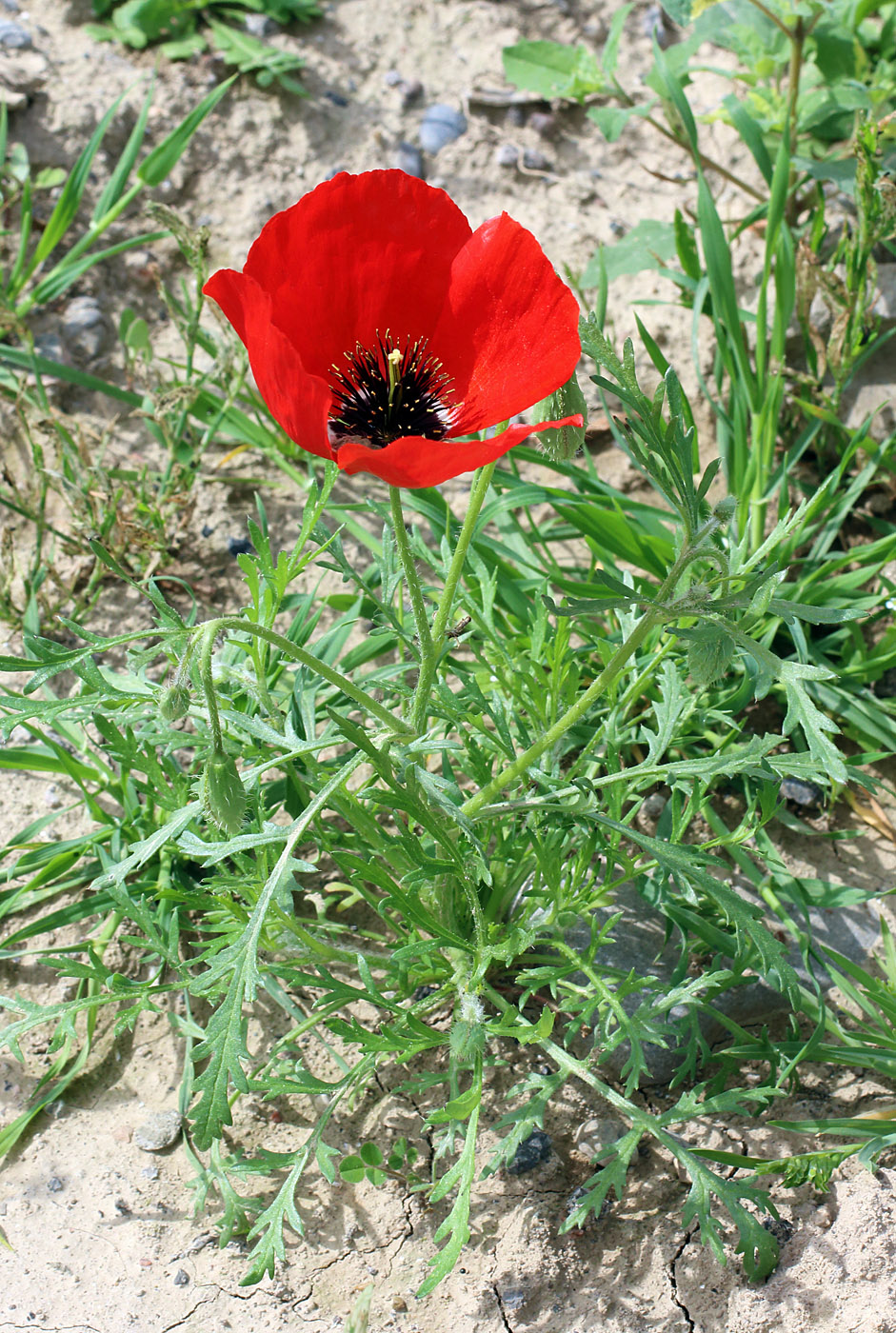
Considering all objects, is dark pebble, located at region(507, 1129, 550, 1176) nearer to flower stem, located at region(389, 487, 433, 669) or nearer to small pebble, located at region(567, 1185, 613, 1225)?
small pebble, located at region(567, 1185, 613, 1225)

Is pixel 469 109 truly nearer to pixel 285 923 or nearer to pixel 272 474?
pixel 272 474

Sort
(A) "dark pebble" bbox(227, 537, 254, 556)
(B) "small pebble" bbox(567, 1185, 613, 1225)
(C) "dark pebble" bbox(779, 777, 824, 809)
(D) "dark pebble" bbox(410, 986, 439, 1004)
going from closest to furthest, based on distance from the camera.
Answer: (B) "small pebble" bbox(567, 1185, 613, 1225), (D) "dark pebble" bbox(410, 986, 439, 1004), (C) "dark pebble" bbox(779, 777, 824, 809), (A) "dark pebble" bbox(227, 537, 254, 556)

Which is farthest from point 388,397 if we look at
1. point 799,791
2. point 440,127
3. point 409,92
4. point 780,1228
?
point 409,92

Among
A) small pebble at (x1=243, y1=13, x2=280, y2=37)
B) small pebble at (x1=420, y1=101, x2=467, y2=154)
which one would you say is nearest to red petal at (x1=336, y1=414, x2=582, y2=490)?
small pebble at (x1=420, y1=101, x2=467, y2=154)

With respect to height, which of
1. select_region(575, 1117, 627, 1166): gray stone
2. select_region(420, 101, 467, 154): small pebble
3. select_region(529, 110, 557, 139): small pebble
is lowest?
select_region(575, 1117, 627, 1166): gray stone

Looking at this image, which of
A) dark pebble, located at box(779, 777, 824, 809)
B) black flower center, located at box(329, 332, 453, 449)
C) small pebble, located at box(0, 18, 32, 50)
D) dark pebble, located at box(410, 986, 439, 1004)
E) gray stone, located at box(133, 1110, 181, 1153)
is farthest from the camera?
small pebble, located at box(0, 18, 32, 50)

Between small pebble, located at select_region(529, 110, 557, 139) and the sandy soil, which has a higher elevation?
small pebble, located at select_region(529, 110, 557, 139)

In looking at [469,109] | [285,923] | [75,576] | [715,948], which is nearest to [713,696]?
[715,948]
